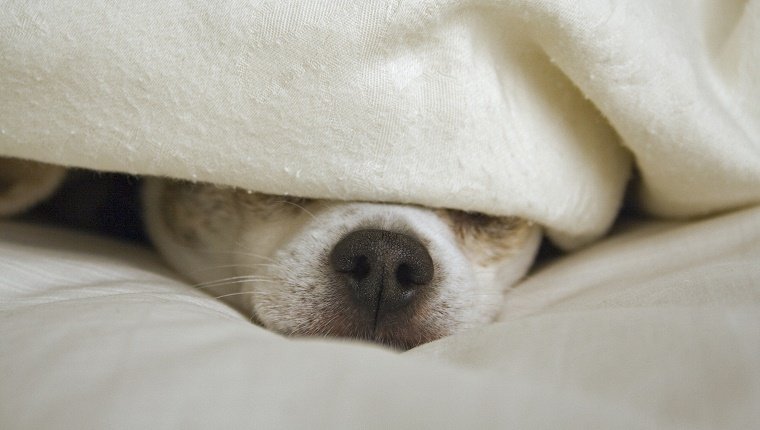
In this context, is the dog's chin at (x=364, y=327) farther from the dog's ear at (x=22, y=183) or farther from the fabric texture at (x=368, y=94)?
the dog's ear at (x=22, y=183)

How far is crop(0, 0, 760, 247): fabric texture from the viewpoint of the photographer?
2.50 feet

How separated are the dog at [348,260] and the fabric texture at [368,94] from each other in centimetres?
7

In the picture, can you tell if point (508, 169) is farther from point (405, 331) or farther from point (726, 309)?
point (726, 309)

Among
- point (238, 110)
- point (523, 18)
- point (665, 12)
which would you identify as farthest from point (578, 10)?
point (238, 110)

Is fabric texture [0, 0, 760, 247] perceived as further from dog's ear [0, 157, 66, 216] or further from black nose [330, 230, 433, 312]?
dog's ear [0, 157, 66, 216]

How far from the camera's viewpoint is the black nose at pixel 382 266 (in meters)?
0.84

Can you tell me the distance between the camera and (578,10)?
2.57 ft

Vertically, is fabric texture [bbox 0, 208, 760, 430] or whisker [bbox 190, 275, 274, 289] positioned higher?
whisker [bbox 190, 275, 274, 289]

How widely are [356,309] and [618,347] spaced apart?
15.3 inches

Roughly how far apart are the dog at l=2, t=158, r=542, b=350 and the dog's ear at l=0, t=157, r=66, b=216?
0.65ft

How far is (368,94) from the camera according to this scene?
2.62 feet

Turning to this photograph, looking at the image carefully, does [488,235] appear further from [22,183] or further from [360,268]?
[22,183]

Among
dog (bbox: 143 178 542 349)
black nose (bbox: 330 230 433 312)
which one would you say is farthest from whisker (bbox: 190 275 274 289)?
black nose (bbox: 330 230 433 312)

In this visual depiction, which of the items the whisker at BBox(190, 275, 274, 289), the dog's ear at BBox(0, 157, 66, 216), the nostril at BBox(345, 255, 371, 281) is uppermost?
the dog's ear at BBox(0, 157, 66, 216)
